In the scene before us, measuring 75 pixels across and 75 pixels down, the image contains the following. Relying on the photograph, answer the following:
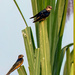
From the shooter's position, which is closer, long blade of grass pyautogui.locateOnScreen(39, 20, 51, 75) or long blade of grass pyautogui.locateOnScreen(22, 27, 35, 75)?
long blade of grass pyautogui.locateOnScreen(39, 20, 51, 75)

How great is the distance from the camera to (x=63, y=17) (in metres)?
1.65

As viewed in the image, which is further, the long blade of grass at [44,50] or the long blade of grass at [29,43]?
the long blade of grass at [29,43]

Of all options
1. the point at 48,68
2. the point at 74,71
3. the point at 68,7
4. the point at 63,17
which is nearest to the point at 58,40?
the point at 63,17

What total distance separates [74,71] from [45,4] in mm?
824

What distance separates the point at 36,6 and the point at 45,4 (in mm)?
73

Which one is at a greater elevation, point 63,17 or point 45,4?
point 45,4

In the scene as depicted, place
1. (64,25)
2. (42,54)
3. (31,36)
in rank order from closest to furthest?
(42,54), (31,36), (64,25)

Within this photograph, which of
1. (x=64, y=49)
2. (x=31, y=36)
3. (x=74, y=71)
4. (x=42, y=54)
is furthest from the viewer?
(x=64, y=49)

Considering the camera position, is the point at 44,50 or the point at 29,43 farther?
the point at 29,43

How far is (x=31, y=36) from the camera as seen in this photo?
4.22 feet

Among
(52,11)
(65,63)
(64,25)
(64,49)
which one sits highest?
(52,11)

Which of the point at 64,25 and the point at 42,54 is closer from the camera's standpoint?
the point at 42,54

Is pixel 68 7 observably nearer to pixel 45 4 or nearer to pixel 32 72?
pixel 45 4

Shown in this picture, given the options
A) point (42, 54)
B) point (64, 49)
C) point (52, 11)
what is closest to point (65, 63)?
point (64, 49)
